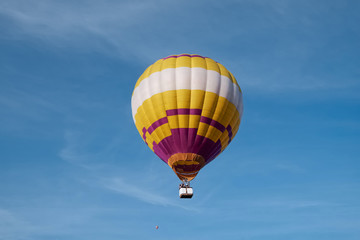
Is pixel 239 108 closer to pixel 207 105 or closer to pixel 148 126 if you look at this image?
pixel 207 105

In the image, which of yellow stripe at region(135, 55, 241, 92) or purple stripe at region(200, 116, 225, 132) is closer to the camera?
purple stripe at region(200, 116, 225, 132)

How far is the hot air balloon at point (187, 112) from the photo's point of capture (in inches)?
1596

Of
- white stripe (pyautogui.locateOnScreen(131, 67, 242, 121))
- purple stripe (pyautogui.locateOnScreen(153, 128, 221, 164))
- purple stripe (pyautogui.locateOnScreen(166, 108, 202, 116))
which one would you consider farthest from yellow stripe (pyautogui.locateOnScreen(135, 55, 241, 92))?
purple stripe (pyautogui.locateOnScreen(153, 128, 221, 164))

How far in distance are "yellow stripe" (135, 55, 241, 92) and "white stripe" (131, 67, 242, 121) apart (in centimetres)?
34

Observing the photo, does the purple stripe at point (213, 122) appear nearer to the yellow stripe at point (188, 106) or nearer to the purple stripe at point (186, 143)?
the yellow stripe at point (188, 106)

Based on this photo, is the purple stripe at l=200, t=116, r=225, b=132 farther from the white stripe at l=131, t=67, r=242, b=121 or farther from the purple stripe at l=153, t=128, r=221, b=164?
the white stripe at l=131, t=67, r=242, b=121

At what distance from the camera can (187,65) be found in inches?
1640

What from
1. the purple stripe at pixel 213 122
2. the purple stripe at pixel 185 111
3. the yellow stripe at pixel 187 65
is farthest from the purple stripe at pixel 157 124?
the yellow stripe at pixel 187 65

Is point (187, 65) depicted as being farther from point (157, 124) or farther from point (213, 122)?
point (157, 124)

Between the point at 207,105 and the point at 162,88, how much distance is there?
325 cm

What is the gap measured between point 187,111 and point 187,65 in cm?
340

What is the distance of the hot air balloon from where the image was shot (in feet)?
133

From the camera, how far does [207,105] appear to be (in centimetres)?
4062

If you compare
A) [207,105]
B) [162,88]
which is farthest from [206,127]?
[162,88]
